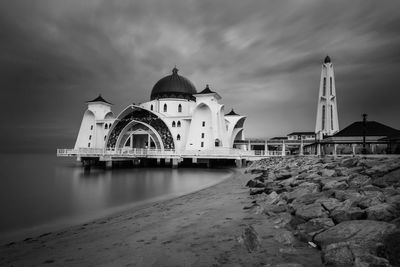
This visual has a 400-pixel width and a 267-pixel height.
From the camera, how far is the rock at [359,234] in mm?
3003

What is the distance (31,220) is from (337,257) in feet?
31.7

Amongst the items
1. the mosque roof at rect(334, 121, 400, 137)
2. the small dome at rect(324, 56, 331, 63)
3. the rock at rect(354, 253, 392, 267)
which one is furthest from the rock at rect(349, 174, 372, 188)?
the small dome at rect(324, 56, 331, 63)

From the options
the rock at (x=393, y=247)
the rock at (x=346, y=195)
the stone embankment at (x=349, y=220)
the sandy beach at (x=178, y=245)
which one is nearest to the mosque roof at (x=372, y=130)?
the stone embankment at (x=349, y=220)

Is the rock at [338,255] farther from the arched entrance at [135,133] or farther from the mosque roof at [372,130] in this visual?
the arched entrance at [135,133]

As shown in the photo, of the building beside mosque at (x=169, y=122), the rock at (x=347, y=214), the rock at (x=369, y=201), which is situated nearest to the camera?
the rock at (x=347, y=214)

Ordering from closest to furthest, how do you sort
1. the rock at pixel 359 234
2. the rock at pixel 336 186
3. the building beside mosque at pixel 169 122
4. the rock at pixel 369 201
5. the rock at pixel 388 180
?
the rock at pixel 359 234 < the rock at pixel 369 201 < the rock at pixel 388 180 < the rock at pixel 336 186 < the building beside mosque at pixel 169 122

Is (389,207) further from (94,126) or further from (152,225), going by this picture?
(94,126)

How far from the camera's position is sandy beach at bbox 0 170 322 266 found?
3553mm

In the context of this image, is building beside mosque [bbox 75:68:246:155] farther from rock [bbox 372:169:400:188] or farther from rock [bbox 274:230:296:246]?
rock [bbox 274:230:296:246]

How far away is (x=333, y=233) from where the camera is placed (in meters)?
3.46

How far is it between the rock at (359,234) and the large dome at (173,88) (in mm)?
38988

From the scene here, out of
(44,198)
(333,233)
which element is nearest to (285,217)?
(333,233)

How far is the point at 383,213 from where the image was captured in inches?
146

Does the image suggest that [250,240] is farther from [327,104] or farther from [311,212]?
[327,104]
